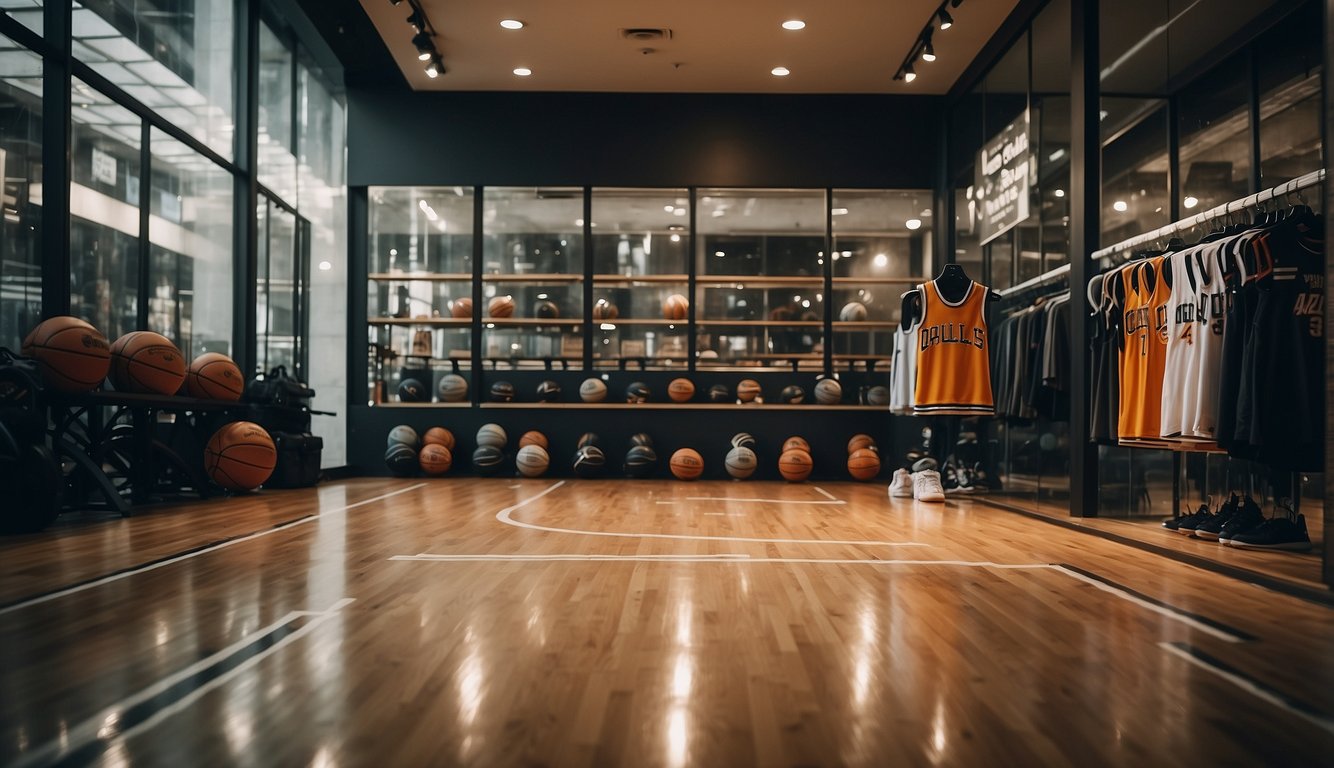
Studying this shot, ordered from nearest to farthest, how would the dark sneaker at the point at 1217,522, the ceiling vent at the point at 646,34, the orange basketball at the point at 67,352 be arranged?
1. the dark sneaker at the point at 1217,522
2. the orange basketball at the point at 67,352
3. the ceiling vent at the point at 646,34

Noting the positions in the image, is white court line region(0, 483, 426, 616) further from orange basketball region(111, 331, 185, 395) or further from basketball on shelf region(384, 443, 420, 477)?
basketball on shelf region(384, 443, 420, 477)

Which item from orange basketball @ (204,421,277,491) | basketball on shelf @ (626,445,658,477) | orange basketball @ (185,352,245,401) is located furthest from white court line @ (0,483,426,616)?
basketball on shelf @ (626,445,658,477)

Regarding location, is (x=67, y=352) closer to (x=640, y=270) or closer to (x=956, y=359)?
(x=956, y=359)

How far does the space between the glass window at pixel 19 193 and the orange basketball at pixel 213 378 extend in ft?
4.19

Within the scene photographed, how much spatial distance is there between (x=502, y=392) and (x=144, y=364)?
4029 millimetres

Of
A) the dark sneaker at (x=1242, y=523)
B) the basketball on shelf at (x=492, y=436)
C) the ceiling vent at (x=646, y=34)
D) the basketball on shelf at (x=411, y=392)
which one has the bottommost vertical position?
the dark sneaker at (x=1242, y=523)

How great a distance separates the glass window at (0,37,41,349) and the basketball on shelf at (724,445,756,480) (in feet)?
18.8

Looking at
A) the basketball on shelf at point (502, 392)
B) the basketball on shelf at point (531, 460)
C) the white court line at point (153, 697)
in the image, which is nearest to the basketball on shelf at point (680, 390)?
the basketball on shelf at point (531, 460)

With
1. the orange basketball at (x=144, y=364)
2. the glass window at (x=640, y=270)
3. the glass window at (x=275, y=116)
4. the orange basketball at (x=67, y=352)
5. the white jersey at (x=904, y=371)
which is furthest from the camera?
the glass window at (x=640, y=270)

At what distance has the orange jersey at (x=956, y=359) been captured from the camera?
689 cm

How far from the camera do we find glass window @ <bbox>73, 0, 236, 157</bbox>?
5832 millimetres

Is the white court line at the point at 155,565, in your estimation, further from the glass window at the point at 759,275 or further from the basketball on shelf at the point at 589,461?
the glass window at the point at 759,275

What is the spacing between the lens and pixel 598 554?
4.04 m

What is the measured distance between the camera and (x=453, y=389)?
941cm
